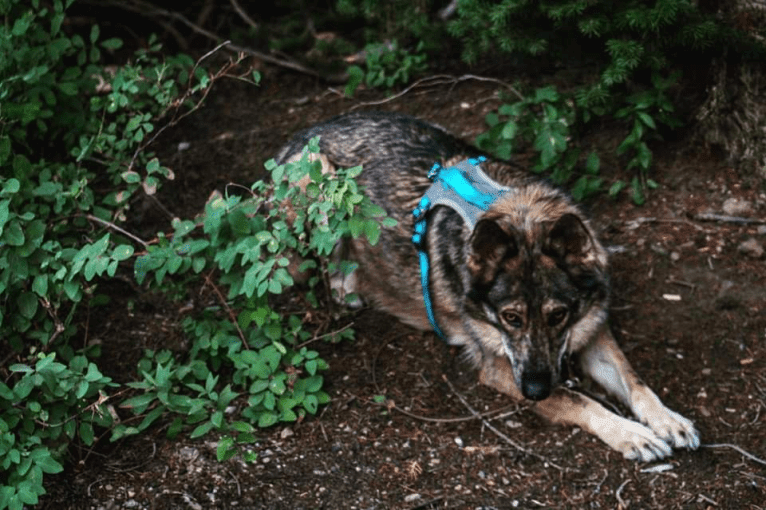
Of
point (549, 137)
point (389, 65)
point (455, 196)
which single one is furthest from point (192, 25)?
point (455, 196)

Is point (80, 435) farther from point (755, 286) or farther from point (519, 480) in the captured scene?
point (755, 286)

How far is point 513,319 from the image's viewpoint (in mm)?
4137

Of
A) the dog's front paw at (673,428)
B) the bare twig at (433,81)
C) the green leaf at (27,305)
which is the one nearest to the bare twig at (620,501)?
the dog's front paw at (673,428)

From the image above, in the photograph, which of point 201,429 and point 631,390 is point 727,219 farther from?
point 201,429

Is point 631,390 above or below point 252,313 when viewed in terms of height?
below

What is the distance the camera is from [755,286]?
4.80m

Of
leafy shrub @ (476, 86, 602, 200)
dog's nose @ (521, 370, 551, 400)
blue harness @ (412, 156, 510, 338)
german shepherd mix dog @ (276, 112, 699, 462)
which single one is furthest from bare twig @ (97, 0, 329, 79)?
dog's nose @ (521, 370, 551, 400)

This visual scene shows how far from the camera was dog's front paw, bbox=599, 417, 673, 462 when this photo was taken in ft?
13.0

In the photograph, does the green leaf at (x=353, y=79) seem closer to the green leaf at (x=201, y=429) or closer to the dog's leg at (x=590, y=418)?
the dog's leg at (x=590, y=418)

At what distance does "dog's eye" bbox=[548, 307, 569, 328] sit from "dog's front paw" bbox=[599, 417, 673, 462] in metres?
0.55

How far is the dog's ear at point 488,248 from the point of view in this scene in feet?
13.1

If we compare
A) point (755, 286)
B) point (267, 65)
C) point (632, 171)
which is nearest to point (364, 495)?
point (755, 286)

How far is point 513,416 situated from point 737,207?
2.00 meters

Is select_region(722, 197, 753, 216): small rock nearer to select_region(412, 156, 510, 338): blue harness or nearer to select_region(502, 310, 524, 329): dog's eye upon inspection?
select_region(412, 156, 510, 338): blue harness
